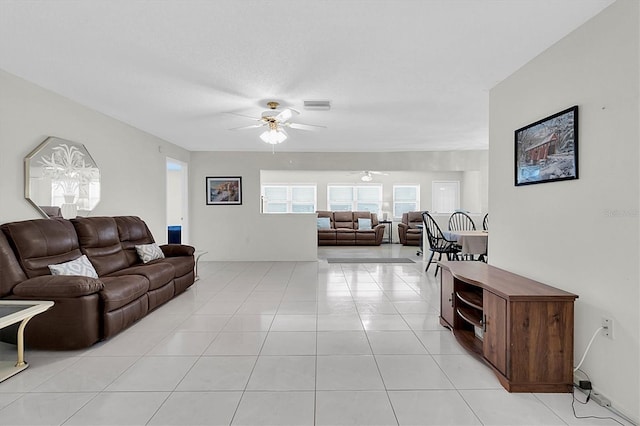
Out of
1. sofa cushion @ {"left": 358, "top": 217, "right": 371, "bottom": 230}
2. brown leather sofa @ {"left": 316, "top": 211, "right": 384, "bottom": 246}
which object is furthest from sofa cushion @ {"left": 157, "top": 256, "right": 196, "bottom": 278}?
sofa cushion @ {"left": 358, "top": 217, "right": 371, "bottom": 230}

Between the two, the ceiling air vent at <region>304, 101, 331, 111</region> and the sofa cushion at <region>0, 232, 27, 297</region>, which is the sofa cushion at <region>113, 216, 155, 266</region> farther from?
the ceiling air vent at <region>304, 101, 331, 111</region>

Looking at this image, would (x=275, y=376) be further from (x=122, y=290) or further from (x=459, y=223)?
(x=459, y=223)

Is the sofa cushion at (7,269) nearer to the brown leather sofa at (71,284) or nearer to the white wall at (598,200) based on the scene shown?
the brown leather sofa at (71,284)

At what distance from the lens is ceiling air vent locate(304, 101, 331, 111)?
11.8 feet

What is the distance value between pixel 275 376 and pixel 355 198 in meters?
8.67

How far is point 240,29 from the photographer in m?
2.12

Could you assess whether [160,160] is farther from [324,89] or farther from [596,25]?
[596,25]

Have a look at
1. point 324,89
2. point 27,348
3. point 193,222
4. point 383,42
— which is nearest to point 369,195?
point 193,222

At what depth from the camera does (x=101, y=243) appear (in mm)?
3580

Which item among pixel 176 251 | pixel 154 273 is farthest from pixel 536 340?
pixel 176 251

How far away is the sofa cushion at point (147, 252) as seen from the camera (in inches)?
163

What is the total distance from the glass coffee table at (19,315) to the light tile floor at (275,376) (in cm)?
8

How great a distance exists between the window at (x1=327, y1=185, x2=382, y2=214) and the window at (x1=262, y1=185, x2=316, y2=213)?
25.0 inches

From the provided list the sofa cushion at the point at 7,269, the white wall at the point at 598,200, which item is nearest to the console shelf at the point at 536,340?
the white wall at the point at 598,200
